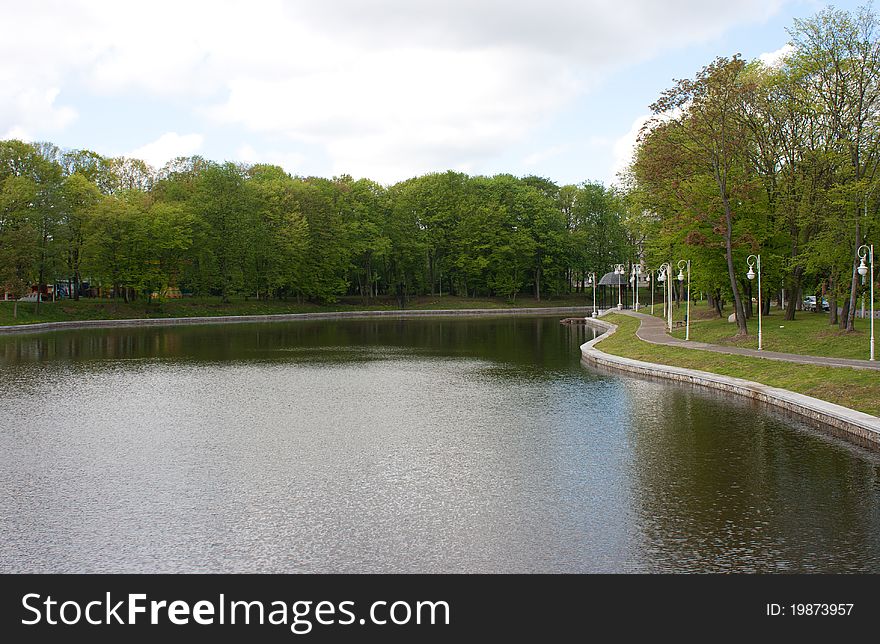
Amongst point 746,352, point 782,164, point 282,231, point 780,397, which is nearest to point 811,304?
point 782,164

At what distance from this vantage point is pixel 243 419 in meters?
18.3

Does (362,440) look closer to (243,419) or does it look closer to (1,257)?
(243,419)

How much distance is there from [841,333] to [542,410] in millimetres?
16342

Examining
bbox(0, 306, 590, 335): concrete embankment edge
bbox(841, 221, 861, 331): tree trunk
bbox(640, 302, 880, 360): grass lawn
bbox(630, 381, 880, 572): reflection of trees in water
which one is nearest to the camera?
bbox(630, 381, 880, 572): reflection of trees in water

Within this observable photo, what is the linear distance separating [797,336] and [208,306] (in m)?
62.1

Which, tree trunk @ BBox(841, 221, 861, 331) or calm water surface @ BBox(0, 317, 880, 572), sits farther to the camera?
tree trunk @ BBox(841, 221, 861, 331)

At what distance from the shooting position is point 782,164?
133 feet

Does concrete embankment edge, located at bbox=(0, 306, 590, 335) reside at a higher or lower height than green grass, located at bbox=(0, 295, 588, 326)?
lower

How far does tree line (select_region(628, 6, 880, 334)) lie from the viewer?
3127cm

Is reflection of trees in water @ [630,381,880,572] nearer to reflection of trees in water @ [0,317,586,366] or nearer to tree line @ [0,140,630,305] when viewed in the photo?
reflection of trees in water @ [0,317,586,366]

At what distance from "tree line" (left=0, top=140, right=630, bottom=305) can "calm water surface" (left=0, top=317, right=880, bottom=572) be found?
50498 millimetres

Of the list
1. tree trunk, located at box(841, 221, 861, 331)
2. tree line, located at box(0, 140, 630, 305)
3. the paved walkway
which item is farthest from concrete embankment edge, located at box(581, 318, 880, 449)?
tree line, located at box(0, 140, 630, 305)

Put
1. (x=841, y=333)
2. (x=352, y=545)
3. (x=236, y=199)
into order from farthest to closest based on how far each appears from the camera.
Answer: (x=236, y=199), (x=841, y=333), (x=352, y=545)
